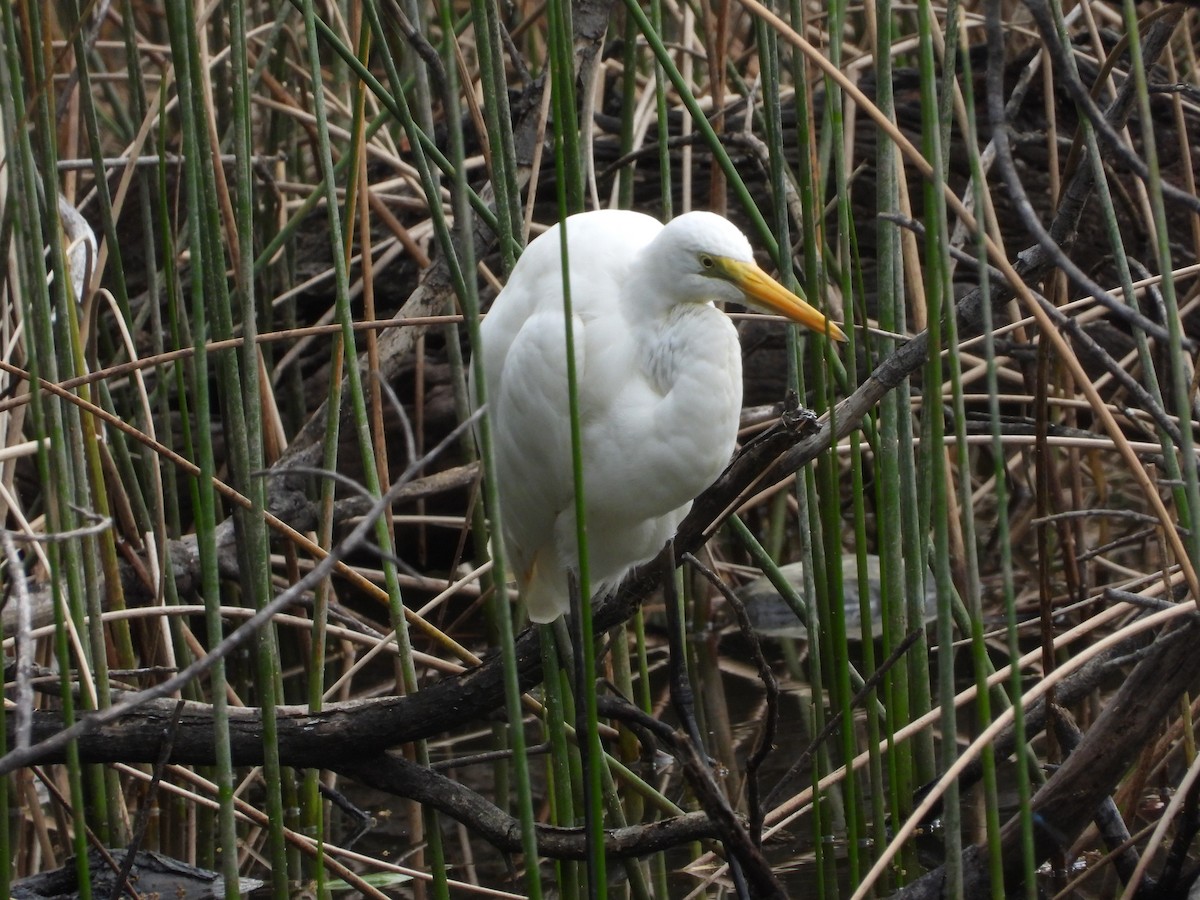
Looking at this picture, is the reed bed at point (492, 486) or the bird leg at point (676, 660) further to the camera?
the bird leg at point (676, 660)

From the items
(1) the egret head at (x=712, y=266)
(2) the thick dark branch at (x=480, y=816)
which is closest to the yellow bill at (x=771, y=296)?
(1) the egret head at (x=712, y=266)

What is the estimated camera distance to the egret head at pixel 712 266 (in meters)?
1.49

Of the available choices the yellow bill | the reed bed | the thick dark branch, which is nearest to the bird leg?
the reed bed

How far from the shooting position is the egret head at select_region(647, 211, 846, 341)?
149 cm

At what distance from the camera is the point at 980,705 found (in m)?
1.04

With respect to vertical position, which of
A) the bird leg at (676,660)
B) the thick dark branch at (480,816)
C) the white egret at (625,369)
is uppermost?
the white egret at (625,369)

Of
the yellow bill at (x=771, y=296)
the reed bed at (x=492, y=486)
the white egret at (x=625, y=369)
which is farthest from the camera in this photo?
the white egret at (x=625, y=369)

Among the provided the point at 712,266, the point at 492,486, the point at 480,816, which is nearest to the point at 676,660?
the point at 480,816

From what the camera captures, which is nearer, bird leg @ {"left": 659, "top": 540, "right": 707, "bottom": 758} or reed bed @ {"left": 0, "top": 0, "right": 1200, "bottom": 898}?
reed bed @ {"left": 0, "top": 0, "right": 1200, "bottom": 898}

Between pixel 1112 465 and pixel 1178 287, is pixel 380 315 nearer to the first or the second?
pixel 1178 287

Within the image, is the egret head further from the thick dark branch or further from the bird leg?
the thick dark branch

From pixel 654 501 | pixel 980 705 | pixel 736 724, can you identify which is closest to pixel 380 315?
pixel 736 724

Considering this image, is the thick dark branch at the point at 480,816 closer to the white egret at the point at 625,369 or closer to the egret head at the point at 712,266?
the white egret at the point at 625,369

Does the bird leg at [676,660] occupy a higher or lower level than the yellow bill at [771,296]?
lower
